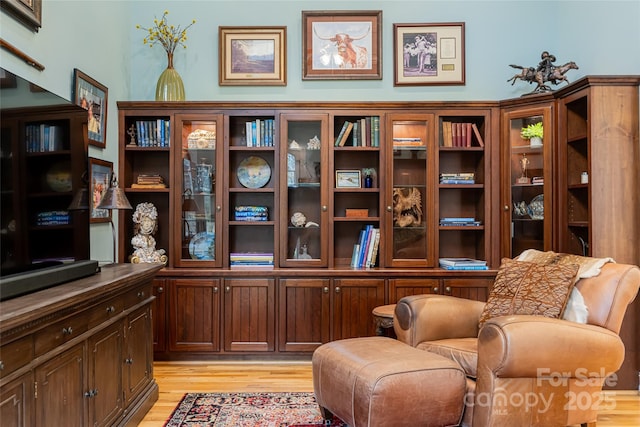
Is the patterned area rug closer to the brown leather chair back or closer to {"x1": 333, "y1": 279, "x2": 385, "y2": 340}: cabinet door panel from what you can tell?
{"x1": 333, "y1": 279, "x2": 385, "y2": 340}: cabinet door panel

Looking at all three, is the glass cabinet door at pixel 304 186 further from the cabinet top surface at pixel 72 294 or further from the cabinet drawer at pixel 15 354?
the cabinet drawer at pixel 15 354

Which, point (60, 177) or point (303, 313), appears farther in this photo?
point (303, 313)

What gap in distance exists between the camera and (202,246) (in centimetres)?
367

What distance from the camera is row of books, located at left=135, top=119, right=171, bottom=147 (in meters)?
3.68

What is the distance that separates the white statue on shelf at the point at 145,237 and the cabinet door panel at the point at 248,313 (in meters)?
0.62

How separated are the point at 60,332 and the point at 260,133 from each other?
7.81 ft

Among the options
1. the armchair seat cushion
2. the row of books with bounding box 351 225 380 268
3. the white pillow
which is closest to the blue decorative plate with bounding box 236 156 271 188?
the row of books with bounding box 351 225 380 268

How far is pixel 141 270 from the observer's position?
2416mm

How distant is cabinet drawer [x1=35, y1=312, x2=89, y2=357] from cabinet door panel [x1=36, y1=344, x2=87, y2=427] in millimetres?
53

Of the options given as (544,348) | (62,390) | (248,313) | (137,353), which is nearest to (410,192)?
(248,313)

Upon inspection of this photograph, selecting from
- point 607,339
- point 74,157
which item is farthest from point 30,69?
point 607,339

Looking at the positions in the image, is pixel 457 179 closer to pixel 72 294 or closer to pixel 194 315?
pixel 194 315

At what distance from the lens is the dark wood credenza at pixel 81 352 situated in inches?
55.6

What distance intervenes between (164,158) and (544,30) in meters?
3.52
